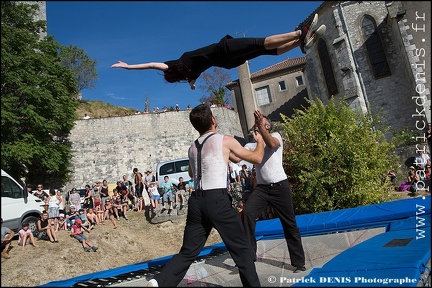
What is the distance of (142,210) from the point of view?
48.3 feet

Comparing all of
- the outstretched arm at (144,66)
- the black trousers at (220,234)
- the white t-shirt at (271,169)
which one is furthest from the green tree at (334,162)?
the black trousers at (220,234)

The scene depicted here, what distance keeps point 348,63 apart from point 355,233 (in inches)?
620

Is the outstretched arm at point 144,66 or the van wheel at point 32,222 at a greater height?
the outstretched arm at point 144,66

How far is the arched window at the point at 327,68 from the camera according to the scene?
21.4 m

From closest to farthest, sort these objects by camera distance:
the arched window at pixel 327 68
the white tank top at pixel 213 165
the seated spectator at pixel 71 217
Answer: the white tank top at pixel 213 165
the seated spectator at pixel 71 217
the arched window at pixel 327 68

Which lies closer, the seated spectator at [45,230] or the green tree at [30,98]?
the seated spectator at [45,230]

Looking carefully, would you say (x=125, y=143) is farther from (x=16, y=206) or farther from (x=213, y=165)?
(x=213, y=165)

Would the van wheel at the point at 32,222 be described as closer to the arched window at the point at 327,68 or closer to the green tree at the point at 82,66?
the arched window at the point at 327,68

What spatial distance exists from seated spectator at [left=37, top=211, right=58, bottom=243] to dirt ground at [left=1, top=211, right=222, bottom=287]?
22 centimetres

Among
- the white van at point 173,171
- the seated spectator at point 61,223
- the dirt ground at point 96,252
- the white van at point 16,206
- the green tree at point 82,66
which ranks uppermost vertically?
the green tree at point 82,66

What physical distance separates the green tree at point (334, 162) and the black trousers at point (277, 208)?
6.53 metres

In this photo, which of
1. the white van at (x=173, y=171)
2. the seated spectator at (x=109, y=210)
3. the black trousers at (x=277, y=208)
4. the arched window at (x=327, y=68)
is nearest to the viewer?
the black trousers at (x=277, y=208)

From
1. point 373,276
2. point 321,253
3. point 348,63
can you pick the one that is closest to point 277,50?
point 373,276

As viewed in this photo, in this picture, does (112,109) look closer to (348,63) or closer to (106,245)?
(348,63)
